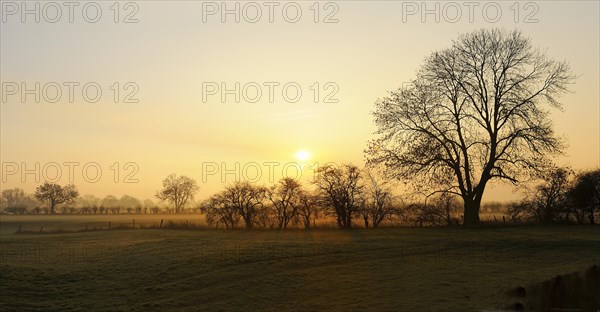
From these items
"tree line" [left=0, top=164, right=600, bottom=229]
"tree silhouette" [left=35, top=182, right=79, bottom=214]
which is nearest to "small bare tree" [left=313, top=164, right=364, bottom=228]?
"tree line" [left=0, top=164, right=600, bottom=229]

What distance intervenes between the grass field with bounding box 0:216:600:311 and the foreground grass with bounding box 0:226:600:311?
0.06m

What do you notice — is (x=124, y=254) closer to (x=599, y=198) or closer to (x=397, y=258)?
(x=397, y=258)

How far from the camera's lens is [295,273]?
90.3 feet

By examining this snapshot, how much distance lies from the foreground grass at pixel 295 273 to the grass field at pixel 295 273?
6 cm

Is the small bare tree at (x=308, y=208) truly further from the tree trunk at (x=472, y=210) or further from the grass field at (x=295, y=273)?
the grass field at (x=295, y=273)

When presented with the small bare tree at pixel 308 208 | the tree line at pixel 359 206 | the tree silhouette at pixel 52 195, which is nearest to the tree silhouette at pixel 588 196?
the tree line at pixel 359 206

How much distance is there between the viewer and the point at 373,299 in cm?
2253

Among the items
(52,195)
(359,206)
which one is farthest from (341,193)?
(52,195)

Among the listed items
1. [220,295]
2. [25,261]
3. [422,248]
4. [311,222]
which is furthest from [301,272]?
[311,222]

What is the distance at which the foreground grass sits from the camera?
2297 cm

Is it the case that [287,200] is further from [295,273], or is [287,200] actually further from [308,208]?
[295,273]

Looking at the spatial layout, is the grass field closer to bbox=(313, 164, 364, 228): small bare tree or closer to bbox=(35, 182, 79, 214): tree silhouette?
bbox=(313, 164, 364, 228): small bare tree

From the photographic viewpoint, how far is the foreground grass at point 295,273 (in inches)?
904

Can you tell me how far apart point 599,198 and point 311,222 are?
3123cm
